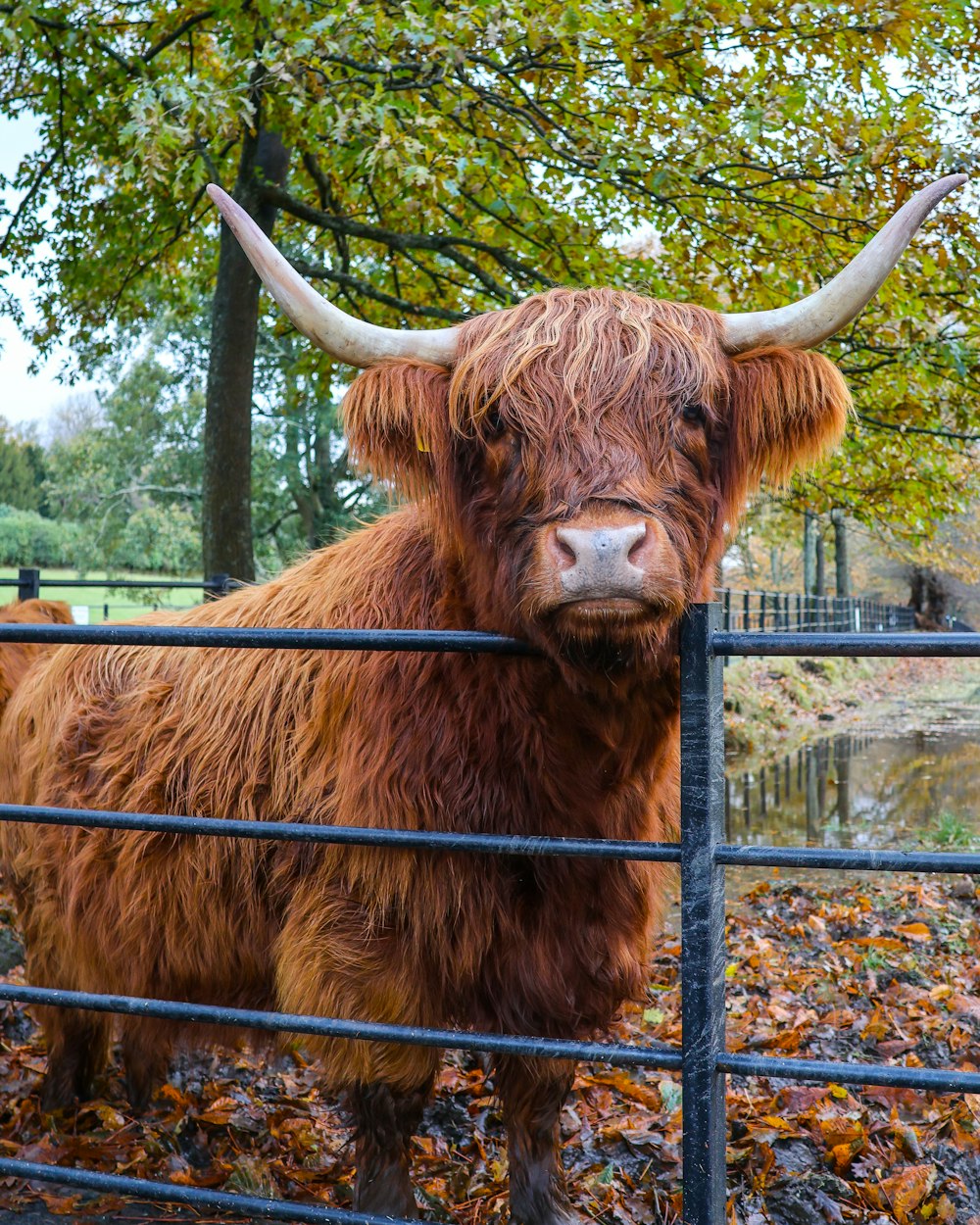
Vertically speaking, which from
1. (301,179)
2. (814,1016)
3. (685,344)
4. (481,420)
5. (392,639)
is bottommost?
(814,1016)

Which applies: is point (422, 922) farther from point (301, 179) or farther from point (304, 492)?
point (304, 492)

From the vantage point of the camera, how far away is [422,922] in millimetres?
2279

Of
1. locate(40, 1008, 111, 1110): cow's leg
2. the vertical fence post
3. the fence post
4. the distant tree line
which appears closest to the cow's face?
the vertical fence post

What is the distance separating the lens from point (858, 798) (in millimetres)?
8625

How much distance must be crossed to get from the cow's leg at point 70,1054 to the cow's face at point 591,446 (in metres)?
2.26

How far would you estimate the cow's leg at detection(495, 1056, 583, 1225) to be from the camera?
2.59 m

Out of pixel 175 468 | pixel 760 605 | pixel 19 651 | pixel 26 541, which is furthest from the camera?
pixel 26 541

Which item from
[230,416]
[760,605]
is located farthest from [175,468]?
[230,416]

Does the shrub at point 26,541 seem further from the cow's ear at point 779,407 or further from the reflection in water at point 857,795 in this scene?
the cow's ear at point 779,407

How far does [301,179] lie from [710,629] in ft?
29.4

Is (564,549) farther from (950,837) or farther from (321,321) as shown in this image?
(950,837)

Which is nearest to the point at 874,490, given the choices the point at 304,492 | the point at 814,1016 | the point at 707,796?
the point at 814,1016

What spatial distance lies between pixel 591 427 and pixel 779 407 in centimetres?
52

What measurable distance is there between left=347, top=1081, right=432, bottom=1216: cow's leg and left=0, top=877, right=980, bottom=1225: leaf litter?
40 centimetres
